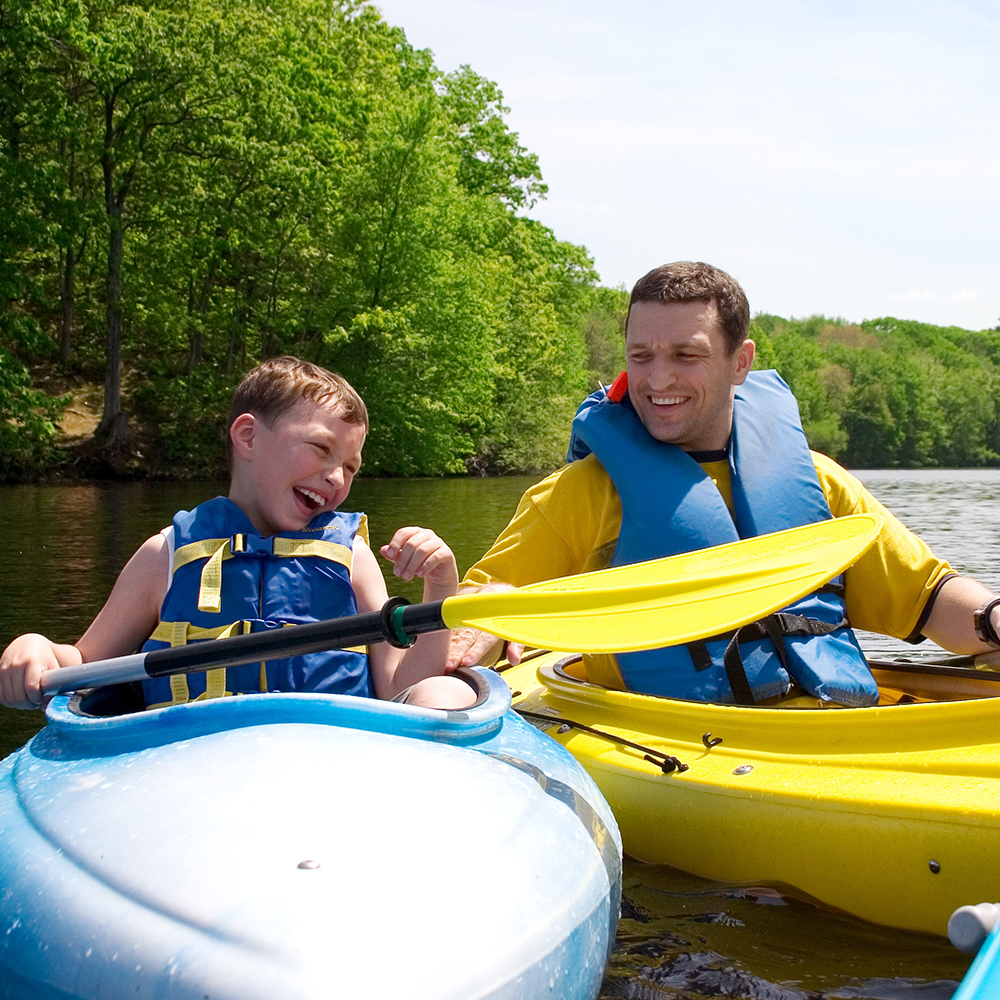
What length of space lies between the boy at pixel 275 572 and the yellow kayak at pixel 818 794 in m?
0.65

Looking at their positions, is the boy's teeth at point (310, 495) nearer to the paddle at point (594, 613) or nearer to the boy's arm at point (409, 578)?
the boy's arm at point (409, 578)

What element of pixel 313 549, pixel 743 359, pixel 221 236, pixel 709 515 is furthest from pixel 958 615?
pixel 221 236

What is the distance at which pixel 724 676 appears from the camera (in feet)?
8.66

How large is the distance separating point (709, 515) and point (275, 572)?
113cm

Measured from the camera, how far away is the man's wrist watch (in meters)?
2.60

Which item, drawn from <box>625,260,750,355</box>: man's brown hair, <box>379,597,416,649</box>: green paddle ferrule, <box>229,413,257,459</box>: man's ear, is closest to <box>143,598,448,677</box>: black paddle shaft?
<box>379,597,416,649</box>: green paddle ferrule

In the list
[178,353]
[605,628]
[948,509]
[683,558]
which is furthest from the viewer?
[178,353]

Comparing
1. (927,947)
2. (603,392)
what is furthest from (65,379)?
(927,947)

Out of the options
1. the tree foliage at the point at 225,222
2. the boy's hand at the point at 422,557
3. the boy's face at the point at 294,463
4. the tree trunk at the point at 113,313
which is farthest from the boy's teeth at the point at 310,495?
the tree trunk at the point at 113,313

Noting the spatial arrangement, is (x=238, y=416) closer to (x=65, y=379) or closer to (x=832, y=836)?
(x=832, y=836)

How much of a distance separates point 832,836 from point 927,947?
269 millimetres

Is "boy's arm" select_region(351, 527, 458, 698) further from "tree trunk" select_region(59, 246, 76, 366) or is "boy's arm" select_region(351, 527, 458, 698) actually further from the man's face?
"tree trunk" select_region(59, 246, 76, 366)

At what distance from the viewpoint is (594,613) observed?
2.04 m

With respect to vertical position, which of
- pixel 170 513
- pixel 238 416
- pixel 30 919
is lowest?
pixel 170 513
